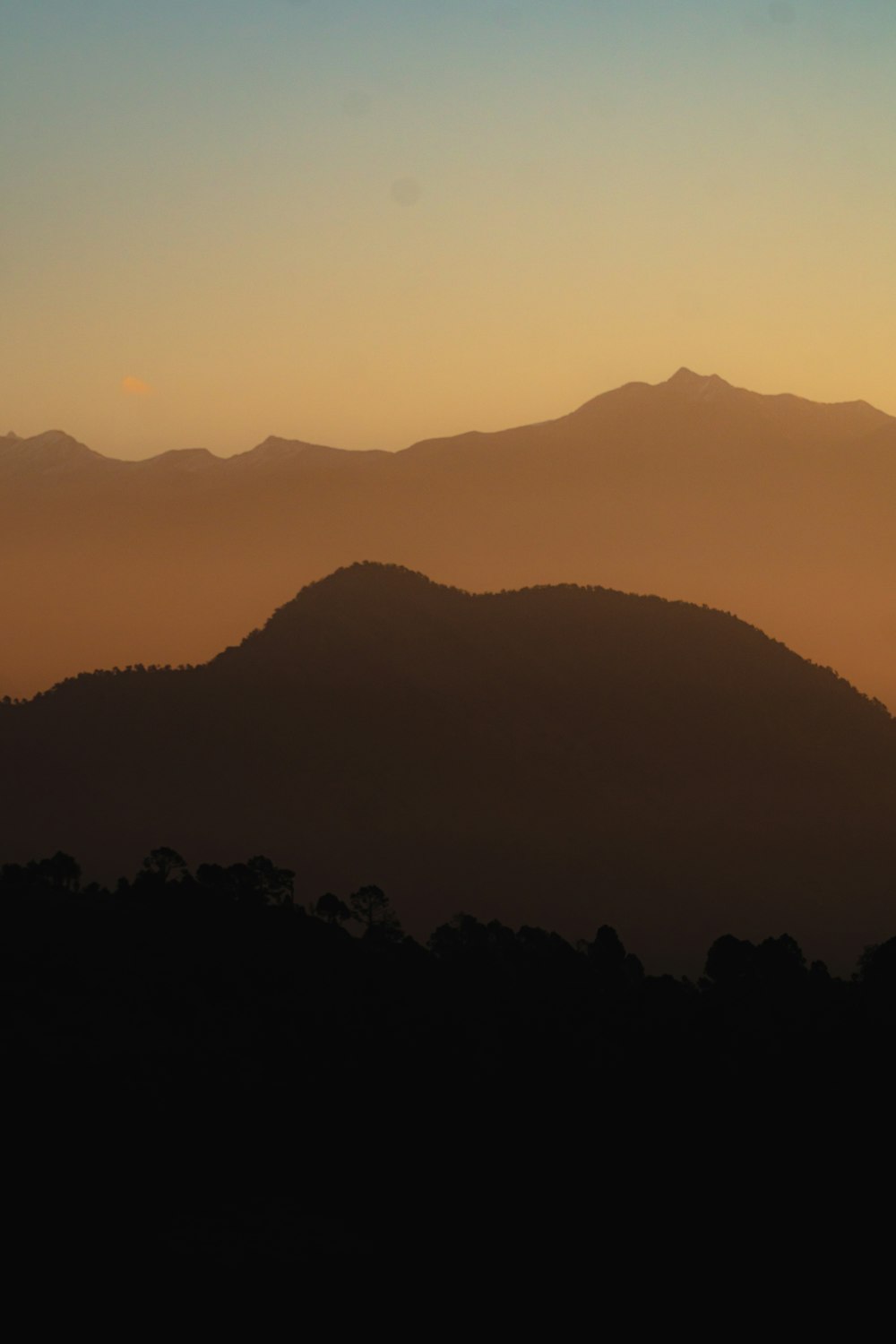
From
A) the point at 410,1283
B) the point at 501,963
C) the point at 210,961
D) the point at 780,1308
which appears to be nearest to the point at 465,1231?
the point at 410,1283

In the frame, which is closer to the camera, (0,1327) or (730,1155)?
(0,1327)

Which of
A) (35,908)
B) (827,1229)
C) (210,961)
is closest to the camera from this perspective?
(827,1229)

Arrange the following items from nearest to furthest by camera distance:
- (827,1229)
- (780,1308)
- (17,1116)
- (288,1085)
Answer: (780,1308), (827,1229), (17,1116), (288,1085)

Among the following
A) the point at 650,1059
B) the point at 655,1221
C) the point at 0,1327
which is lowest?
the point at 0,1327

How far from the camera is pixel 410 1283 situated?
105812mm

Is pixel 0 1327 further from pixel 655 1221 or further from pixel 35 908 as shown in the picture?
pixel 35 908

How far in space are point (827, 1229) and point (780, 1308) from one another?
10486 millimetres

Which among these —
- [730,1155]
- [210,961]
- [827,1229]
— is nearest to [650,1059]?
[730,1155]

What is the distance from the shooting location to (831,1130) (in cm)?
12394

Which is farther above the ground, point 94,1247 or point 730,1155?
point 730,1155

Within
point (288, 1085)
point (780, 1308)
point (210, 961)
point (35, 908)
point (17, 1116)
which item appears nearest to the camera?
point (780, 1308)

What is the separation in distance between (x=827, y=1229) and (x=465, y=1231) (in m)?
25.3

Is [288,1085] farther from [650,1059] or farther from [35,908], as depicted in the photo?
[35,908]

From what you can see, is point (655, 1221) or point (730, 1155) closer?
point (655, 1221)
